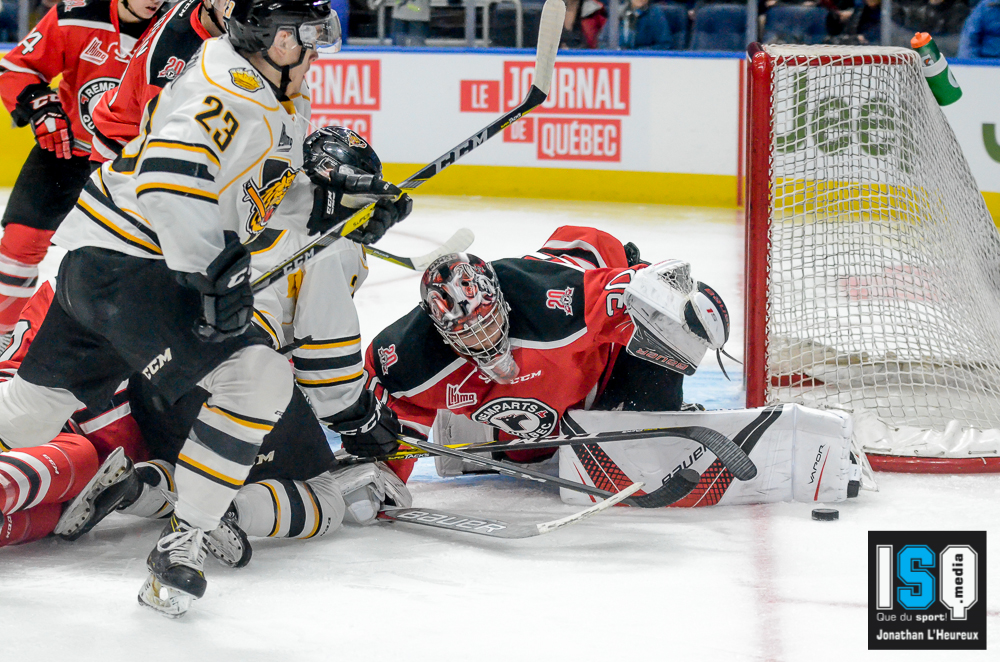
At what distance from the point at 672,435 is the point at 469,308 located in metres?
0.50

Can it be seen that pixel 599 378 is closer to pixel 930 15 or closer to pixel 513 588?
pixel 513 588

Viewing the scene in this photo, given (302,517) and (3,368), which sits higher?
(3,368)

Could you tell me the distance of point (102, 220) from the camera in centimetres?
193

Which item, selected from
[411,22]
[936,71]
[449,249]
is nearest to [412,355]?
[449,249]

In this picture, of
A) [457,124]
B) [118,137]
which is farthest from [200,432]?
[457,124]

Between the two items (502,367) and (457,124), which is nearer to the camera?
(502,367)

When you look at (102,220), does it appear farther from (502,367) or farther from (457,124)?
(457,124)

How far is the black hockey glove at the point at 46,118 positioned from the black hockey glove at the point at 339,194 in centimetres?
128

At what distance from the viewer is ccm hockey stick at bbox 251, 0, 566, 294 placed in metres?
2.02

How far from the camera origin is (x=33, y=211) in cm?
331

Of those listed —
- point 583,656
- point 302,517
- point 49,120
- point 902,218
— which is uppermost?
point 49,120

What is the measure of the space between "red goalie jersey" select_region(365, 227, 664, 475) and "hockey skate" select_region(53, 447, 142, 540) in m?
0.57

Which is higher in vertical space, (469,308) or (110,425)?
(469,308)

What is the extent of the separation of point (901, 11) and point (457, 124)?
2432mm
